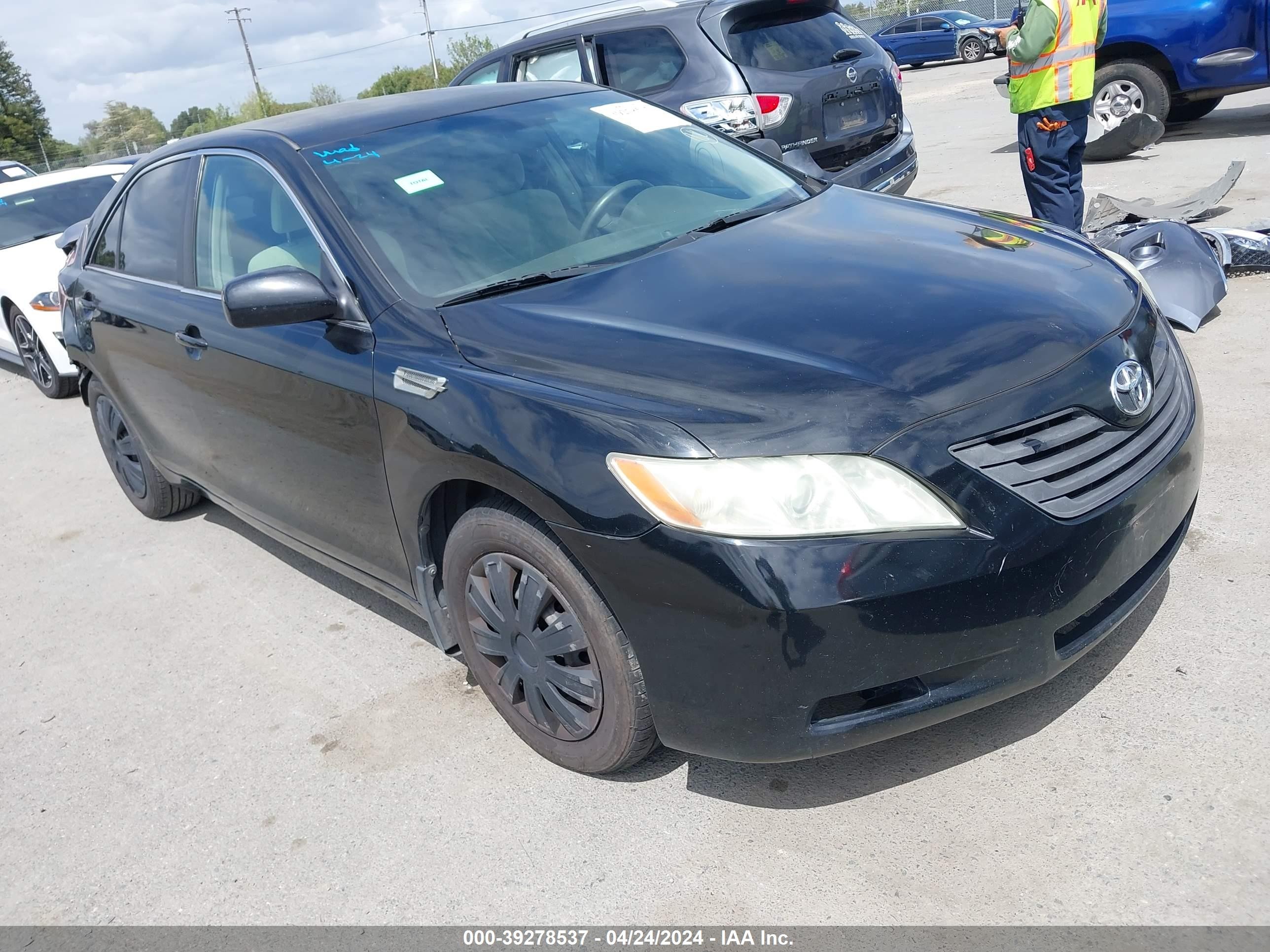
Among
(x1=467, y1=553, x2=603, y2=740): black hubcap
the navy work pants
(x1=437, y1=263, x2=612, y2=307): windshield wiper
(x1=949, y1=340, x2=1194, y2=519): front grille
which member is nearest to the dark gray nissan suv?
the navy work pants

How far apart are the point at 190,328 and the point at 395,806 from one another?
193cm

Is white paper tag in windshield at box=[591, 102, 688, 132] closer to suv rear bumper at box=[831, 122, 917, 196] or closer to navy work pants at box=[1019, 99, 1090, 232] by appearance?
suv rear bumper at box=[831, 122, 917, 196]

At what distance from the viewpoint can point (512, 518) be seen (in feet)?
8.60

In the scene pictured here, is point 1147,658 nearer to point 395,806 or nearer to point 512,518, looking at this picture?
point 512,518

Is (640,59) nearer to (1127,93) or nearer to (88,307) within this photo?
(88,307)

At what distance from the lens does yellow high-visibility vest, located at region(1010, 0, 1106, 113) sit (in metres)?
5.91

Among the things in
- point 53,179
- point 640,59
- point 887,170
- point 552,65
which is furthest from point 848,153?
point 53,179

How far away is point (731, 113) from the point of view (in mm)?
6914

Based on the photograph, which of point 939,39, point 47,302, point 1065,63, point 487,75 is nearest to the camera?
point 1065,63

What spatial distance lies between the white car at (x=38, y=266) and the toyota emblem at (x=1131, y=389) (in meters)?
6.63

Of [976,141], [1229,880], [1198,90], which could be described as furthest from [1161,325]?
[976,141]

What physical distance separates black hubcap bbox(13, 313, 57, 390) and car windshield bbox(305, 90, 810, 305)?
5.57 m

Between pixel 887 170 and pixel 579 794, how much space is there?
5.01m

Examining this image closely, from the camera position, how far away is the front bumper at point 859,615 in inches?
86.2
